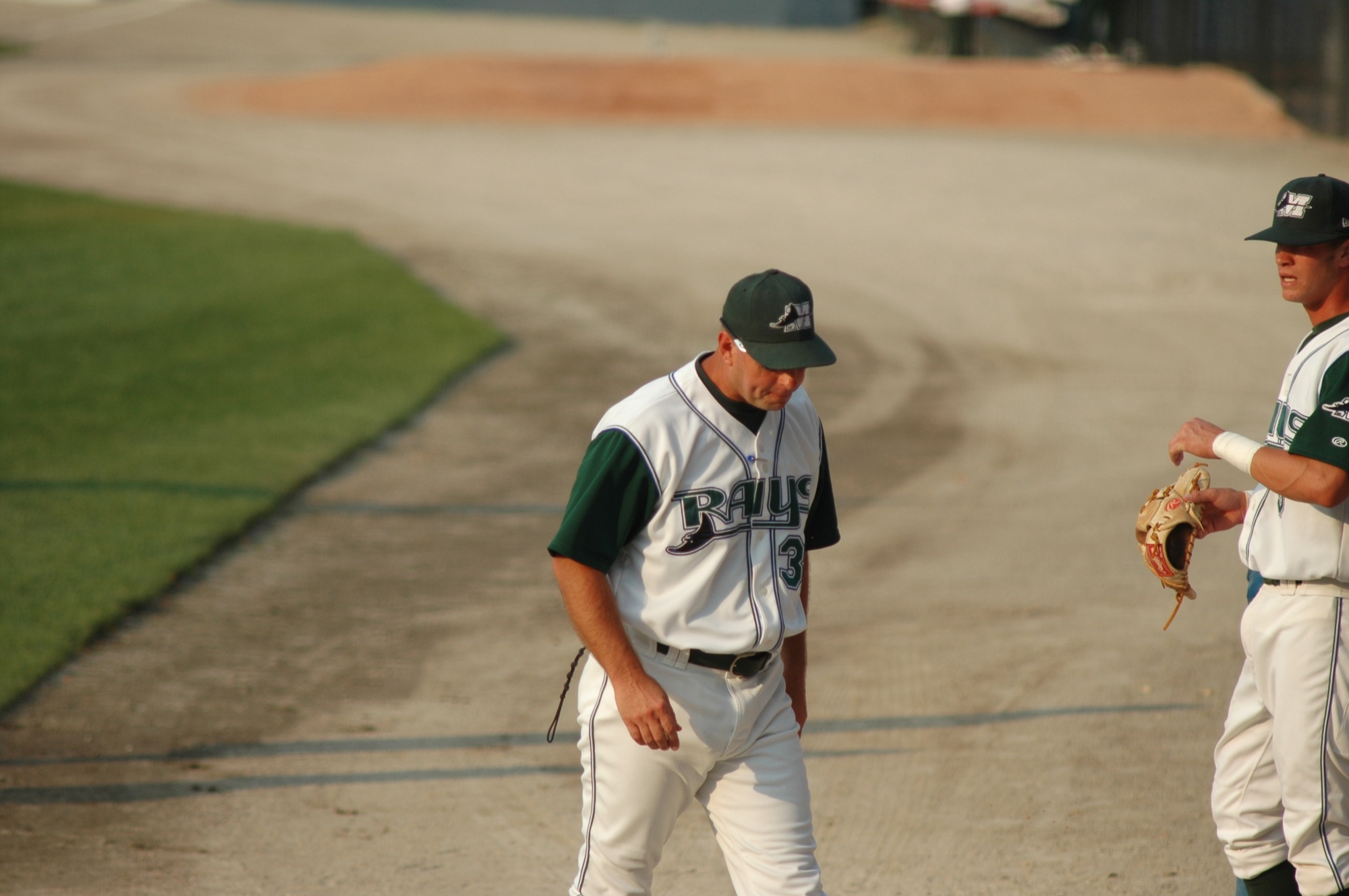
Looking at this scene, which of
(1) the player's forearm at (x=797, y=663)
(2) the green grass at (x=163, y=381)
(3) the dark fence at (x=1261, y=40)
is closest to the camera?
(1) the player's forearm at (x=797, y=663)

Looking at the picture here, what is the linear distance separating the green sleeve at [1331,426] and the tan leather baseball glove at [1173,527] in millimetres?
560

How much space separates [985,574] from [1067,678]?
5.85 feet

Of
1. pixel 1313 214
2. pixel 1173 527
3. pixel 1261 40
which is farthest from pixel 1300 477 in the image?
pixel 1261 40

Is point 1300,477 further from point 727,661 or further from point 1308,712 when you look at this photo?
point 727,661

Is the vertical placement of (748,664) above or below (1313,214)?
below

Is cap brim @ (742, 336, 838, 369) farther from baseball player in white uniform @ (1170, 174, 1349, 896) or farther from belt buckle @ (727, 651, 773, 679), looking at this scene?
baseball player in white uniform @ (1170, 174, 1349, 896)

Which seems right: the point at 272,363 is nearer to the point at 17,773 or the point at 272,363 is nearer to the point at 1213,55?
the point at 17,773

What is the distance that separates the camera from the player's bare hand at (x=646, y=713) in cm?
369

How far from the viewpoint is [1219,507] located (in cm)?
Result: 446

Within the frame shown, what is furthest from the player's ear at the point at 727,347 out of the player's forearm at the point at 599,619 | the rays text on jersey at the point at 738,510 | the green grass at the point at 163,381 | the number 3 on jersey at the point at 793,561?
the green grass at the point at 163,381

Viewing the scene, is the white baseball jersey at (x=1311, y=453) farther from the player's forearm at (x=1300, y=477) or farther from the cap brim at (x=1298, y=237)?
the cap brim at (x=1298, y=237)

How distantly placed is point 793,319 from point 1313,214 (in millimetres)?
1561

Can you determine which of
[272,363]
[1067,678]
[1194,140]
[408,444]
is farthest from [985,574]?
[1194,140]

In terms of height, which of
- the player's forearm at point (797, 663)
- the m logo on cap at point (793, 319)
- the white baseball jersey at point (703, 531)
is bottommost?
the player's forearm at point (797, 663)
